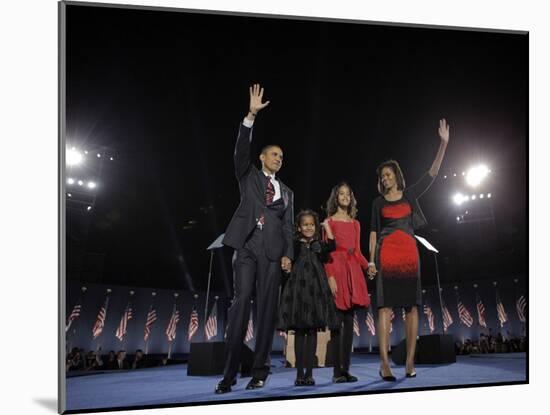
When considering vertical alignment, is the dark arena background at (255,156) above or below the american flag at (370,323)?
above

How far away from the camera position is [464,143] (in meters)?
6.43

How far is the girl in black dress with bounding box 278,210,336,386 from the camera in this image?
5625 millimetres

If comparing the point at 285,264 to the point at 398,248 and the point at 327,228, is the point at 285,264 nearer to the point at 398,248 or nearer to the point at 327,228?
the point at 327,228

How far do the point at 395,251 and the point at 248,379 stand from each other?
1.60 metres

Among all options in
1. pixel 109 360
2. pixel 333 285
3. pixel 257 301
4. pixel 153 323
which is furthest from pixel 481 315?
pixel 109 360

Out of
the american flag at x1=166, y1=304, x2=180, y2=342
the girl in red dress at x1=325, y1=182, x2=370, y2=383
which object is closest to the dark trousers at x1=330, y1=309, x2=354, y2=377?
the girl in red dress at x1=325, y1=182, x2=370, y2=383

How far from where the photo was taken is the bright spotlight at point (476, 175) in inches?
252

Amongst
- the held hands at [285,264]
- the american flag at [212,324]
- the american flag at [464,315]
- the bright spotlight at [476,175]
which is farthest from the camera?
the bright spotlight at [476,175]

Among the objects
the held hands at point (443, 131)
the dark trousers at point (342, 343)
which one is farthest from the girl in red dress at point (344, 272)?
the held hands at point (443, 131)

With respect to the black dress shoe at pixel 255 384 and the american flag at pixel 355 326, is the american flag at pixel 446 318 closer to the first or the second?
the american flag at pixel 355 326

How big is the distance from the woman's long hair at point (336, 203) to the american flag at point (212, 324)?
47.2 inches

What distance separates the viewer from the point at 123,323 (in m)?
5.41

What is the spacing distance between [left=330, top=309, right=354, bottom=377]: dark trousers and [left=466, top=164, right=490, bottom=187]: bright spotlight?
1.63 metres

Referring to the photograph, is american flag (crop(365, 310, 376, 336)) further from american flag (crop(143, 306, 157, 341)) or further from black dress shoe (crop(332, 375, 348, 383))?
american flag (crop(143, 306, 157, 341))
